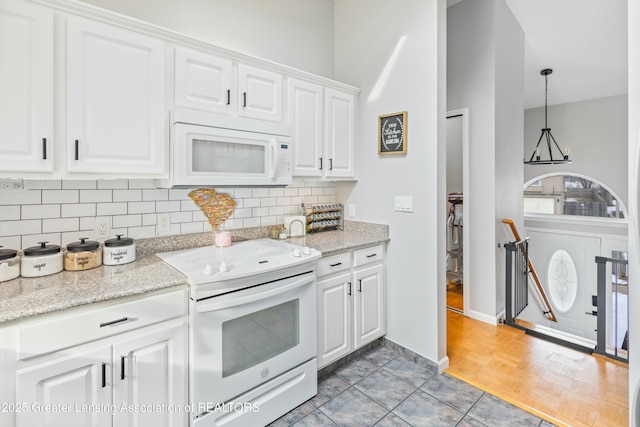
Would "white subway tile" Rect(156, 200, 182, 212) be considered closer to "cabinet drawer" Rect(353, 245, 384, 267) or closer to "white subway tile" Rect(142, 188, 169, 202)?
"white subway tile" Rect(142, 188, 169, 202)

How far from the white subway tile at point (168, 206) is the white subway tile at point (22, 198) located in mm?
601

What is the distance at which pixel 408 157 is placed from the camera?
8.22 feet

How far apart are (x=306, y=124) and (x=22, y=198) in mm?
1806

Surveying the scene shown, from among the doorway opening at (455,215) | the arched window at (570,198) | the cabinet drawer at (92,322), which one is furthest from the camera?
the arched window at (570,198)

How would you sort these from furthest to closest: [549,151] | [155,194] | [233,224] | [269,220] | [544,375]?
[549,151] → [269,220] → [233,224] → [544,375] → [155,194]

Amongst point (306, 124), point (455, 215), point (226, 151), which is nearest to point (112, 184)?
point (226, 151)

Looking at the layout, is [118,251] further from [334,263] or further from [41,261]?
[334,263]

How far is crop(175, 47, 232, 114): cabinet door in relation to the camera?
6.19 feet

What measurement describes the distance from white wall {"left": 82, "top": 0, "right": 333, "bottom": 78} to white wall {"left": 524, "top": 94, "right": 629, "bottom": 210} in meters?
4.48

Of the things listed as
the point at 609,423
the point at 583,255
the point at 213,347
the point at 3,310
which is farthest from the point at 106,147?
the point at 583,255

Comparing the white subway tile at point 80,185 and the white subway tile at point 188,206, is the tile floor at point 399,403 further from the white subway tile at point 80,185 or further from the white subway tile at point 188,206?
the white subway tile at point 80,185

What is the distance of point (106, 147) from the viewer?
1646mm

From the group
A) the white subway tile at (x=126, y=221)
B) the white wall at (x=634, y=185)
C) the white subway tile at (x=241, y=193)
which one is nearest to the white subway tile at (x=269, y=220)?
the white subway tile at (x=241, y=193)

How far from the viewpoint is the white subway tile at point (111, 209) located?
6.21 feet
